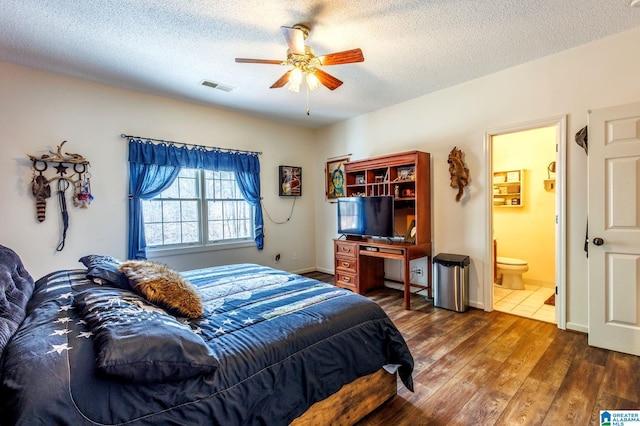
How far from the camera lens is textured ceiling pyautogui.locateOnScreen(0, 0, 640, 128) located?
7.21ft

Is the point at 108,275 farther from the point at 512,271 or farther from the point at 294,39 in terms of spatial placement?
the point at 512,271

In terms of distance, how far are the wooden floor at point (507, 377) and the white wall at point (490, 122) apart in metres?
0.53

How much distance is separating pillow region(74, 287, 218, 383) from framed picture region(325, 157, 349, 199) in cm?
398

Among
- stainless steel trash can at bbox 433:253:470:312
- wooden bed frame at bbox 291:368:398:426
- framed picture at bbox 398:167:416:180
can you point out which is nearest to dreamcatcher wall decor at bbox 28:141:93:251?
wooden bed frame at bbox 291:368:398:426

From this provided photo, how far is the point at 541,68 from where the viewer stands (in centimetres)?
302

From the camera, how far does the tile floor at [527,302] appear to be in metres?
3.32

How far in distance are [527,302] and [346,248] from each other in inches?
92.5

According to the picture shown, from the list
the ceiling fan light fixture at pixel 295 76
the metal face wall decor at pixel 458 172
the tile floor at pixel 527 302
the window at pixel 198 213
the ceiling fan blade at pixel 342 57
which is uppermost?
the ceiling fan blade at pixel 342 57

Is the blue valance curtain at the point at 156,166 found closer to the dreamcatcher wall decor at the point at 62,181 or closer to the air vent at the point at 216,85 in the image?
the dreamcatcher wall decor at the point at 62,181

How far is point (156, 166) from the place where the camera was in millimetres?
3807

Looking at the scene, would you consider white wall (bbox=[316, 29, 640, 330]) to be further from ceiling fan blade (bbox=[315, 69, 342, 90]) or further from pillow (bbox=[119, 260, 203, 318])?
pillow (bbox=[119, 260, 203, 318])

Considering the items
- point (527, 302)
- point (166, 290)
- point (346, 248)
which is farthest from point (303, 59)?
point (527, 302)

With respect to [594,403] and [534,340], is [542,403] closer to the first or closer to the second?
[594,403]

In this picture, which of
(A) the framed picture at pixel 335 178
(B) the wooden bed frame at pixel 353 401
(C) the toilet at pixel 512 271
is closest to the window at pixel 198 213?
(A) the framed picture at pixel 335 178
